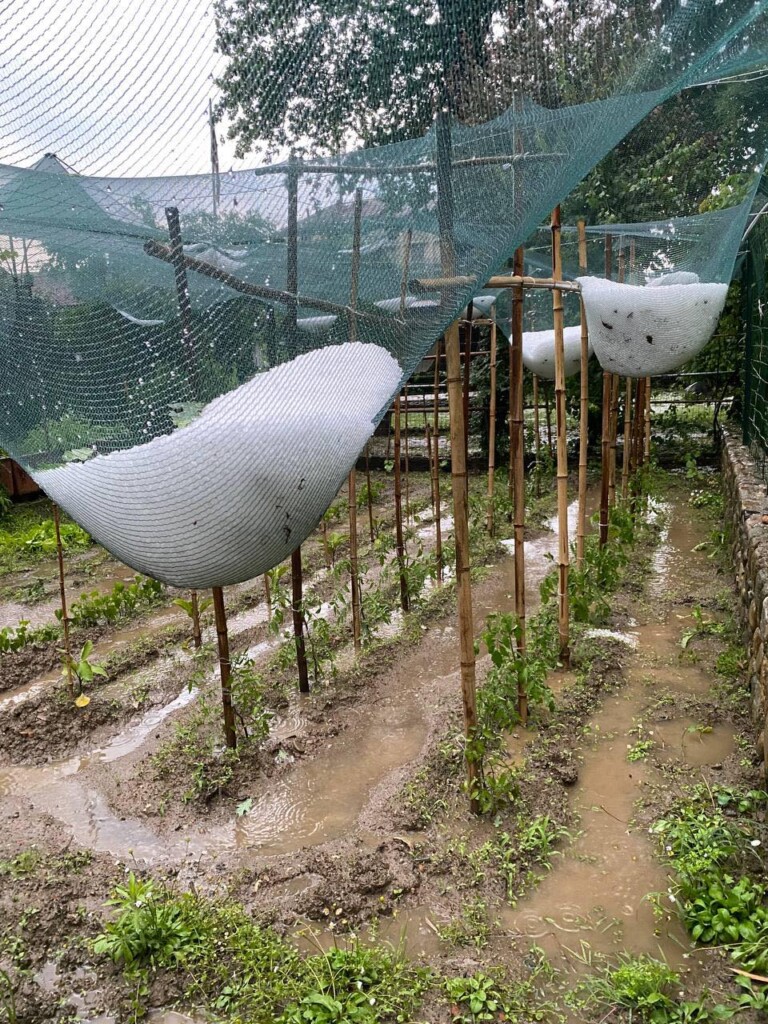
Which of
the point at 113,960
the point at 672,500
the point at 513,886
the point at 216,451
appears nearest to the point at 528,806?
the point at 513,886

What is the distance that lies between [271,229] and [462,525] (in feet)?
3.86

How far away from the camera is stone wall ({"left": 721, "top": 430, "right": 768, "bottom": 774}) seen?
9.32 ft

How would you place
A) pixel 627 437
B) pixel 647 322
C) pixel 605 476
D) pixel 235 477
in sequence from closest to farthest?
pixel 235 477
pixel 647 322
pixel 605 476
pixel 627 437

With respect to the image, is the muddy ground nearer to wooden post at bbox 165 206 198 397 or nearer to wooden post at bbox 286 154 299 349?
wooden post at bbox 165 206 198 397

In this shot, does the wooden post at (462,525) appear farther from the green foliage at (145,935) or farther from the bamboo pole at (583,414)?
the bamboo pole at (583,414)

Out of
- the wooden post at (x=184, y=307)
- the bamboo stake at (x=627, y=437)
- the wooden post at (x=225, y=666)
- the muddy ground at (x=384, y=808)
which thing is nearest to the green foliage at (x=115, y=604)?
the muddy ground at (x=384, y=808)

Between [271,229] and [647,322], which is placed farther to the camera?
[647,322]

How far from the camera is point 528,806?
268 centimetres

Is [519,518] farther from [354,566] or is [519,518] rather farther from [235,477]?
[235,477]

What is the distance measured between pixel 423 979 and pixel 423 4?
8.31 ft

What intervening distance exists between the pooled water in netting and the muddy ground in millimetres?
1253

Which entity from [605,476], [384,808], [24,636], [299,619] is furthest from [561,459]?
[24,636]

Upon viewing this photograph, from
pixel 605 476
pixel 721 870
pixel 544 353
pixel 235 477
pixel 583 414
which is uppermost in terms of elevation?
pixel 544 353

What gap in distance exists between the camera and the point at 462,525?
2.51 metres
